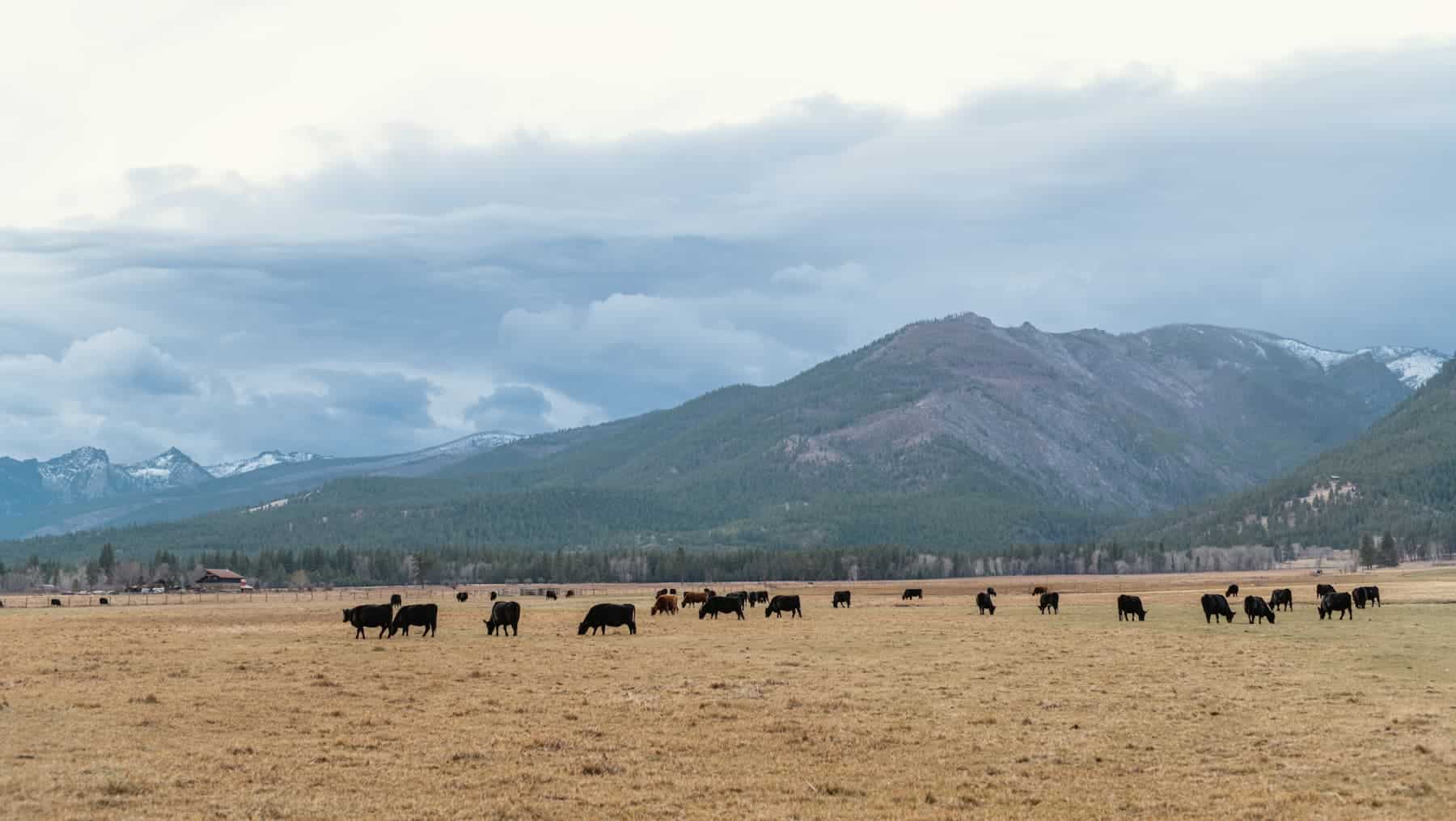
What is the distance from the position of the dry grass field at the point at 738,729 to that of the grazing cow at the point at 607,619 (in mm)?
7719

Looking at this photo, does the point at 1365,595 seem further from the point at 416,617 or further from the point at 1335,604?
the point at 416,617

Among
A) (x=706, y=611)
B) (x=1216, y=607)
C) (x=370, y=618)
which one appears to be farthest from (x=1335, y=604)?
(x=370, y=618)

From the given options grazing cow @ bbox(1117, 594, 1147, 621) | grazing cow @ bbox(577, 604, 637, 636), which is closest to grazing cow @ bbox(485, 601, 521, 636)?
grazing cow @ bbox(577, 604, 637, 636)

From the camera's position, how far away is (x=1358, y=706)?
108 ft

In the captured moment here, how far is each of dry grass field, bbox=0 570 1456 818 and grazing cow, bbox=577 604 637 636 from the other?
7.72 meters

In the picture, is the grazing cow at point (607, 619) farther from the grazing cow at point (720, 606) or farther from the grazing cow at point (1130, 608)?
the grazing cow at point (1130, 608)

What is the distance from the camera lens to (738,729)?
30.0m

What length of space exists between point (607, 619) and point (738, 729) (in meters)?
35.4

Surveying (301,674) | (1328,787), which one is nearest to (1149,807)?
(1328,787)

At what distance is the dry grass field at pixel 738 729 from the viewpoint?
22438 millimetres

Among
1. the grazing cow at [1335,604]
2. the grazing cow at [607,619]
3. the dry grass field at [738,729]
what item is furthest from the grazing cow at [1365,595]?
the grazing cow at [607,619]

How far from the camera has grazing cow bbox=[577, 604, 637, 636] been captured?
6400cm

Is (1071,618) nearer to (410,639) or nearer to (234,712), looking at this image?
(410,639)

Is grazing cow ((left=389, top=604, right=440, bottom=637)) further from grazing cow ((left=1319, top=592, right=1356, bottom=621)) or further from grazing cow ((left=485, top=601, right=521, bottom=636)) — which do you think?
grazing cow ((left=1319, top=592, right=1356, bottom=621))
